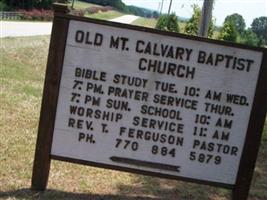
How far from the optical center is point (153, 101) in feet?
18.1

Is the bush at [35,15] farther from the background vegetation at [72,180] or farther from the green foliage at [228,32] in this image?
the background vegetation at [72,180]

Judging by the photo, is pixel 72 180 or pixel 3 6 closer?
pixel 72 180

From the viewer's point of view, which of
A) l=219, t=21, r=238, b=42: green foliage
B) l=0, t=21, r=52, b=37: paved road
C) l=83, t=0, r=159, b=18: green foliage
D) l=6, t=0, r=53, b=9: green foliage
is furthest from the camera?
l=83, t=0, r=159, b=18: green foliage

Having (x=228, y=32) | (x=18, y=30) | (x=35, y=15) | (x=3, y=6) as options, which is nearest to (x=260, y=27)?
(x=228, y=32)

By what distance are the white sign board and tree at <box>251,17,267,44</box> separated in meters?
43.1

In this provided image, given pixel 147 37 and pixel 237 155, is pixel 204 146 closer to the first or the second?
pixel 237 155

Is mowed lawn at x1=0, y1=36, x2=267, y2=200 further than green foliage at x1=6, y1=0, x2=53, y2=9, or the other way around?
green foliage at x1=6, y1=0, x2=53, y2=9

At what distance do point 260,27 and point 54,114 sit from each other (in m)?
48.5

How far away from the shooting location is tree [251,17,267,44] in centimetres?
4876

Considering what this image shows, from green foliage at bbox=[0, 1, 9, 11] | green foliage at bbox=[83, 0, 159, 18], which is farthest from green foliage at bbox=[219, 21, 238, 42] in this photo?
green foliage at bbox=[83, 0, 159, 18]

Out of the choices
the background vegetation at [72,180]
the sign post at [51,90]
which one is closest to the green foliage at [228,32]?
the background vegetation at [72,180]

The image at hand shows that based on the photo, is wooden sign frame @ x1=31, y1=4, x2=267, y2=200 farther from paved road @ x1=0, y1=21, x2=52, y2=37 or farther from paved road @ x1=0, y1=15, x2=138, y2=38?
paved road @ x1=0, y1=21, x2=52, y2=37

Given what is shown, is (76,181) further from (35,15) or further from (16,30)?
(35,15)

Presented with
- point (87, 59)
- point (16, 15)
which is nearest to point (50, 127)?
point (87, 59)
